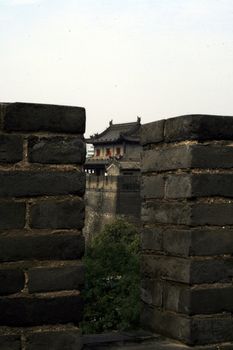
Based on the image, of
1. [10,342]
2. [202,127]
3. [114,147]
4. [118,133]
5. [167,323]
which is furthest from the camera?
[118,133]

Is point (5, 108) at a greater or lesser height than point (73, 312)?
greater

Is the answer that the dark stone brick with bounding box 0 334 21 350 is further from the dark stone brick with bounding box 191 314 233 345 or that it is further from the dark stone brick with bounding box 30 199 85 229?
the dark stone brick with bounding box 191 314 233 345

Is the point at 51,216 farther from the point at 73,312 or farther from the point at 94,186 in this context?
the point at 94,186

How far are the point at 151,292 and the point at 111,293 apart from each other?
5003mm

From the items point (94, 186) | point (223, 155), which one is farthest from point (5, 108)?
point (94, 186)

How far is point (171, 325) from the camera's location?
402 centimetres

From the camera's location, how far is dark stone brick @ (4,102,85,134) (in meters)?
3.30

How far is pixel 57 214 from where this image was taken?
3369mm

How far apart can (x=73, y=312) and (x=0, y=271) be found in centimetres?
49

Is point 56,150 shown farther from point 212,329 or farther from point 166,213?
point 212,329

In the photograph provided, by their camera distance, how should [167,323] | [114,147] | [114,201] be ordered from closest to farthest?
[167,323]
[114,201]
[114,147]

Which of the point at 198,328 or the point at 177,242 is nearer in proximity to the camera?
the point at 198,328

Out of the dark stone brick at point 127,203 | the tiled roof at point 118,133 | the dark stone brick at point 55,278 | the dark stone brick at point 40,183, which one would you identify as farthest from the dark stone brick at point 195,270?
the tiled roof at point 118,133

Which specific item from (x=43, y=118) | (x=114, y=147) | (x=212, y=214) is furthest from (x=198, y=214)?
(x=114, y=147)
